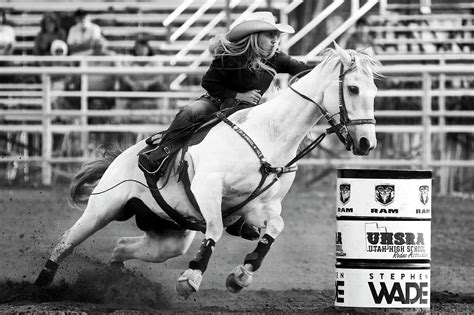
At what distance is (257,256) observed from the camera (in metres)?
6.77

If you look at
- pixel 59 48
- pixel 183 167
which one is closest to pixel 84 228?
pixel 183 167

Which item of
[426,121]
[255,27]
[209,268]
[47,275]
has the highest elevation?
[255,27]

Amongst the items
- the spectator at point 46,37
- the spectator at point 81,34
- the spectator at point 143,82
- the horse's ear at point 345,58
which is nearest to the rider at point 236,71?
the horse's ear at point 345,58

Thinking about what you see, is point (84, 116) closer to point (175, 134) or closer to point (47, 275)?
point (47, 275)

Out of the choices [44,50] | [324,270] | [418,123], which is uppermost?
[44,50]

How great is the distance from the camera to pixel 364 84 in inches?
255

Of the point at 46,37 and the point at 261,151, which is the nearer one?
the point at 261,151

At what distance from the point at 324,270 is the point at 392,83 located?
5.69 meters

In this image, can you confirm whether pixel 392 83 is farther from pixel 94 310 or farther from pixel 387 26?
pixel 94 310

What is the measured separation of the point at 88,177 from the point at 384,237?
2536mm

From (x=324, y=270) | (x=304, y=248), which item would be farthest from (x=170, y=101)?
(x=324, y=270)

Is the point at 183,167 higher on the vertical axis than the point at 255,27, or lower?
lower

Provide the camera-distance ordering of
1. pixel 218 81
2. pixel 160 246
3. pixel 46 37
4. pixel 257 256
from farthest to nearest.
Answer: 1. pixel 46 37
2. pixel 160 246
3. pixel 218 81
4. pixel 257 256

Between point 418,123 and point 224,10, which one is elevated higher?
point 224,10
